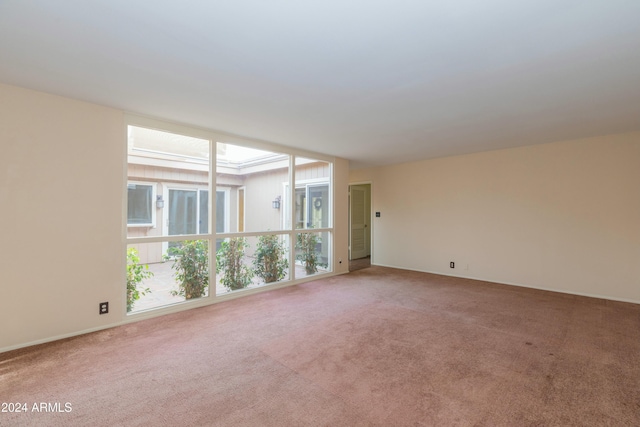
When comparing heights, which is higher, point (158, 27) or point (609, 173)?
point (158, 27)

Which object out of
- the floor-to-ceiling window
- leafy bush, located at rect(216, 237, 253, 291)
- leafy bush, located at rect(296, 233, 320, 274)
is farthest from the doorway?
leafy bush, located at rect(216, 237, 253, 291)

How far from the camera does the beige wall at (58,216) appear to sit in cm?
260

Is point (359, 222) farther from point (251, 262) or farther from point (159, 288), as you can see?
point (159, 288)

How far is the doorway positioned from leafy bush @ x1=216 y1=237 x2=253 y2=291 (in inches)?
147

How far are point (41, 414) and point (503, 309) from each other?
4598 millimetres

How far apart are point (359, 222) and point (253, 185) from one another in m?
4.11

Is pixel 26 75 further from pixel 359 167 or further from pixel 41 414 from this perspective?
pixel 359 167

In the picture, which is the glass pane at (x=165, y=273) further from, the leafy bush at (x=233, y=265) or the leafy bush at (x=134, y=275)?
the leafy bush at (x=233, y=265)

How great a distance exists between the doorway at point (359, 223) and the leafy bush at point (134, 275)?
512 cm

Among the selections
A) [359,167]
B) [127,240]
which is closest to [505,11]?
[127,240]

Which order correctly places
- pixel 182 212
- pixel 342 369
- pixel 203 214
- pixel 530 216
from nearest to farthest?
1. pixel 342 369
2. pixel 182 212
3. pixel 203 214
4. pixel 530 216

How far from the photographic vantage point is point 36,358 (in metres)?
2.46

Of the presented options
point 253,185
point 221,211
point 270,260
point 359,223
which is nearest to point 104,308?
point 221,211

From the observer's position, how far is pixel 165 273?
3.67m
